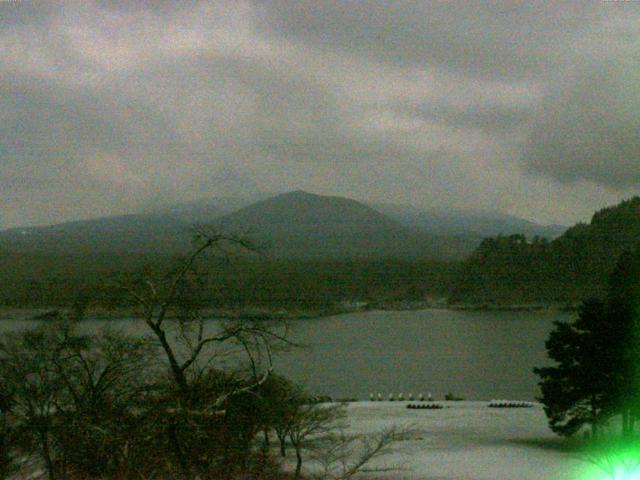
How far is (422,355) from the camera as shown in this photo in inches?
1145

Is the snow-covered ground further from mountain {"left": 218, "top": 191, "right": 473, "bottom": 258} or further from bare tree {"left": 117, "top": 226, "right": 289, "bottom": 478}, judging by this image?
mountain {"left": 218, "top": 191, "right": 473, "bottom": 258}

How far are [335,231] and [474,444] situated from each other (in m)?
83.9

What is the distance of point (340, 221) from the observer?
102562mm

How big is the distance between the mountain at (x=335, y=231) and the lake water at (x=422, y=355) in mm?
26887

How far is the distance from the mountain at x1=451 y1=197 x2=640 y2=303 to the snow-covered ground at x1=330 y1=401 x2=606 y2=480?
33.1 m

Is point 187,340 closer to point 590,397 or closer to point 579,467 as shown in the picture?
point 579,467

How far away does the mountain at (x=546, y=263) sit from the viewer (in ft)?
156

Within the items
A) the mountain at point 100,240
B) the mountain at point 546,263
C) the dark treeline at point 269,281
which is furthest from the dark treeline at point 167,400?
the mountain at point 546,263

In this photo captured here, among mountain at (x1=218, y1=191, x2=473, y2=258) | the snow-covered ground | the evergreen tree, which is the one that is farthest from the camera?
mountain at (x1=218, y1=191, x2=473, y2=258)

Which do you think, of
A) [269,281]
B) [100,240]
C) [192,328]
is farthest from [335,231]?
[192,328]

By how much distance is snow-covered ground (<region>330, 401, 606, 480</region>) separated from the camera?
27.1 feet

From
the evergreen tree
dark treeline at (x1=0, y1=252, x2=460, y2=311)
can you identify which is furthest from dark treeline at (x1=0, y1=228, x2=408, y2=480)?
the evergreen tree

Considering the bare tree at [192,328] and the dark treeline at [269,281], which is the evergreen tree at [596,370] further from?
the bare tree at [192,328]

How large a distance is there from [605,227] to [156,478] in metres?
52.5
